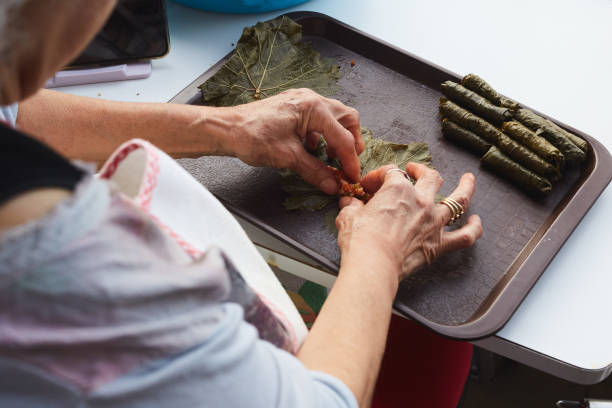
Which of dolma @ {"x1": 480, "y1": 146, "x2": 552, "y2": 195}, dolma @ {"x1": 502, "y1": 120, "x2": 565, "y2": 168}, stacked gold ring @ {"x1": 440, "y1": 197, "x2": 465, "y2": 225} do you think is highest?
dolma @ {"x1": 502, "y1": 120, "x2": 565, "y2": 168}

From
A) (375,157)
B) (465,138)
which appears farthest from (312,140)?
(465,138)

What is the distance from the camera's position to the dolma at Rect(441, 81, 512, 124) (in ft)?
5.38

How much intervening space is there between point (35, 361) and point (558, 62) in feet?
6.21

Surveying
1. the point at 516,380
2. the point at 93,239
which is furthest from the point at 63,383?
the point at 516,380

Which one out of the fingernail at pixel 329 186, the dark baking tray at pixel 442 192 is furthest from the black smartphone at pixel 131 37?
the fingernail at pixel 329 186

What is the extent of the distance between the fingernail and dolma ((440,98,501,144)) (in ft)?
1.49

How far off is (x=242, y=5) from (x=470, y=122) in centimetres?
99

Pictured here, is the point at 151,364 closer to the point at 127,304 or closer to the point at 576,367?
the point at 127,304

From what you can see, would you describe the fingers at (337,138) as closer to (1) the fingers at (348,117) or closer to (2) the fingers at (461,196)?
(1) the fingers at (348,117)

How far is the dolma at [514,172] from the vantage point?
1489mm

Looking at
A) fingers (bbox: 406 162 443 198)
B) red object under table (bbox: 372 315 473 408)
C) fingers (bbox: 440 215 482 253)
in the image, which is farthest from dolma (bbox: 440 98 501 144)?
red object under table (bbox: 372 315 473 408)

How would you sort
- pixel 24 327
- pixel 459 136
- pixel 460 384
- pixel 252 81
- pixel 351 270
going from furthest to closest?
pixel 252 81 < pixel 459 136 < pixel 460 384 < pixel 351 270 < pixel 24 327

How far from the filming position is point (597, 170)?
1509mm

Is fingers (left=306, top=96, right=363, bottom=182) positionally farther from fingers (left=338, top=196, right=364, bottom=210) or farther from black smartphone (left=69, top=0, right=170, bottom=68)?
black smartphone (left=69, top=0, right=170, bottom=68)
